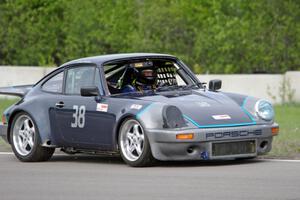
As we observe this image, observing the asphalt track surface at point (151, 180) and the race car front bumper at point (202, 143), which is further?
the race car front bumper at point (202, 143)

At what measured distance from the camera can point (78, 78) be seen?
504 inches

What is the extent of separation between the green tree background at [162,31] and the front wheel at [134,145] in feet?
68.2

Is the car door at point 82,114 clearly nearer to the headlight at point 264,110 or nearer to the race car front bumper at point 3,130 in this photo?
the race car front bumper at point 3,130

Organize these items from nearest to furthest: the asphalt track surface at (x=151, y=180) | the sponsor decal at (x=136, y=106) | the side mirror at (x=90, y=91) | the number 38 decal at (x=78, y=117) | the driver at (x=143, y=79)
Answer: the asphalt track surface at (x=151, y=180)
the sponsor decal at (x=136, y=106)
the side mirror at (x=90, y=91)
the number 38 decal at (x=78, y=117)
the driver at (x=143, y=79)

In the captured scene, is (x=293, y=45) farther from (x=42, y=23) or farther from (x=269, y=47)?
(x=42, y=23)

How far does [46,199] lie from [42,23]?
29838 millimetres

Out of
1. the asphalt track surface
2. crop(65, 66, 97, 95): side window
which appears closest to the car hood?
the asphalt track surface

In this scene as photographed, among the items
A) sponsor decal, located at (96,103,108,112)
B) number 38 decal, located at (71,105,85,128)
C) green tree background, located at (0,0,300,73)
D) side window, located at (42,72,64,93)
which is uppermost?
side window, located at (42,72,64,93)

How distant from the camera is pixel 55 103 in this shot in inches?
504

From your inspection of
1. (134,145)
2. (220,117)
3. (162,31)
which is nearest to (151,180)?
(134,145)

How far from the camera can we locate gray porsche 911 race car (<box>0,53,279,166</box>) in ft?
37.4

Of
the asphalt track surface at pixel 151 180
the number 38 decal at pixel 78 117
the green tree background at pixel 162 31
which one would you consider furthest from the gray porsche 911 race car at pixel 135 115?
the green tree background at pixel 162 31

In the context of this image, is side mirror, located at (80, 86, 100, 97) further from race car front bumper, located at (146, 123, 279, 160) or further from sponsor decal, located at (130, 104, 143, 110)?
race car front bumper, located at (146, 123, 279, 160)

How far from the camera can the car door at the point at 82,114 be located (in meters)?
12.0
